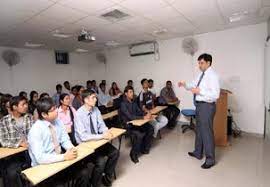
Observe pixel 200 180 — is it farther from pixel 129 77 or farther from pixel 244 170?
pixel 129 77

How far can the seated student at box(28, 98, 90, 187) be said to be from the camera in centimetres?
179

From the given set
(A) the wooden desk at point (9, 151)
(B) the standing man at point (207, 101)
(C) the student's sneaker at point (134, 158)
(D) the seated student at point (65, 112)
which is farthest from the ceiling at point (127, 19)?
(C) the student's sneaker at point (134, 158)

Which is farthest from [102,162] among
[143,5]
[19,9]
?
[19,9]

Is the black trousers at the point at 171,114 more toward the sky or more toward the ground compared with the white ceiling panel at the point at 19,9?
more toward the ground

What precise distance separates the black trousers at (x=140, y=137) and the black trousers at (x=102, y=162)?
746 mm

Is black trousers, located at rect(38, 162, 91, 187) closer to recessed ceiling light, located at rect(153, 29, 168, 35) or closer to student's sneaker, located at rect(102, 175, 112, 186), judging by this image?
student's sneaker, located at rect(102, 175, 112, 186)

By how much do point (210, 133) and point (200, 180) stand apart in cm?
74

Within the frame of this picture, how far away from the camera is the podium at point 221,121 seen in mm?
3818

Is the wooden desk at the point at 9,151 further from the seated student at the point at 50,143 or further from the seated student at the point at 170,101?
the seated student at the point at 170,101

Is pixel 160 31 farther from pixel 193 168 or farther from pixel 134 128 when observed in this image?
pixel 193 168

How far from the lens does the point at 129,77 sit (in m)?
6.76

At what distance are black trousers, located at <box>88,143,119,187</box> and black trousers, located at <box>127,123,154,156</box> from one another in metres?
0.75

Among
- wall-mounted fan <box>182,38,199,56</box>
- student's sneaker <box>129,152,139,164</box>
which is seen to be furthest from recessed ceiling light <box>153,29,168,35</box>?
student's sneaker <box>129,152,139,164</box>

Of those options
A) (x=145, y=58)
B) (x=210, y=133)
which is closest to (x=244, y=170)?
(x=210, y=133)
